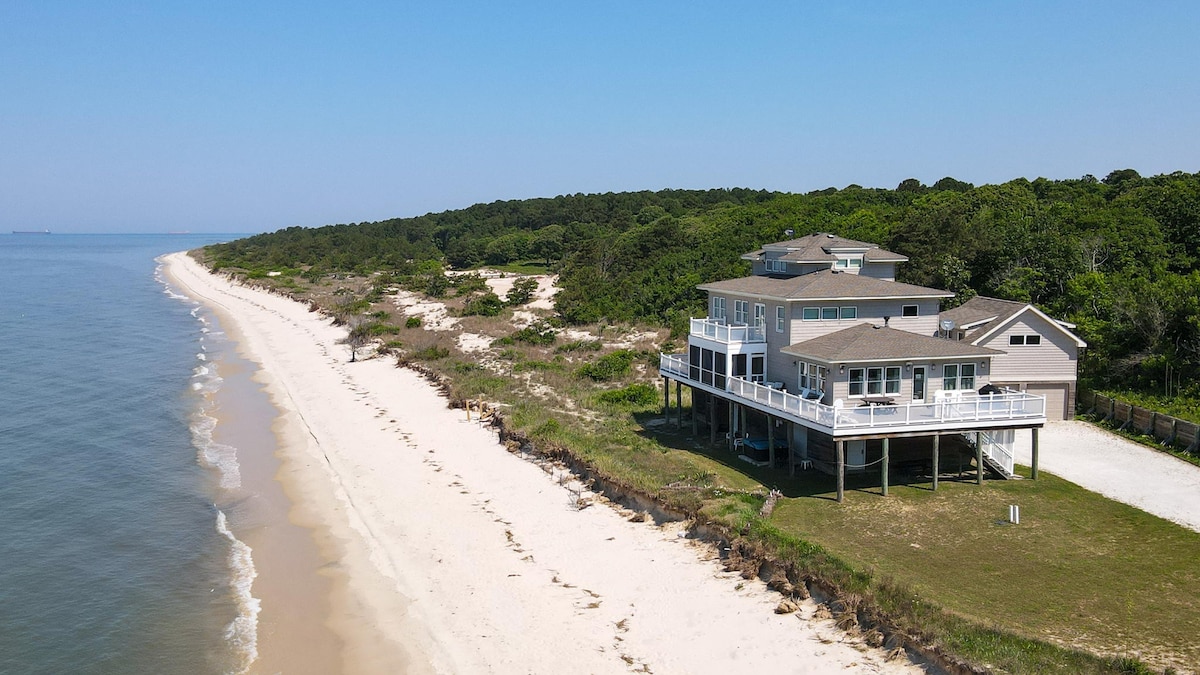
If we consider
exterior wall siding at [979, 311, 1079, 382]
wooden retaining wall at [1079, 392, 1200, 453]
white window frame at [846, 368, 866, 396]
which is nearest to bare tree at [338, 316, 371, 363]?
white window frame at [846, 368, 866, 396]

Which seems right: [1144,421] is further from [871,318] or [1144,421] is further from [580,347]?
[580,347]

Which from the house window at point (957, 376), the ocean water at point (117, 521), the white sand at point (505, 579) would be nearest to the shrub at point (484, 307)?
the ocean water at point (117, 521)

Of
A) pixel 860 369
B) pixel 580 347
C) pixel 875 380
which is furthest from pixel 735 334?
pixel 580 347

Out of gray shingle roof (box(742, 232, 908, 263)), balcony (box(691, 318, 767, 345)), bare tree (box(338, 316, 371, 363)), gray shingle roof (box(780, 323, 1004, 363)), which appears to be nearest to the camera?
gray shingle roof (box(780, 323, 1004, 363))

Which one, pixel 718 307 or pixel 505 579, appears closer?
pixel 505 579

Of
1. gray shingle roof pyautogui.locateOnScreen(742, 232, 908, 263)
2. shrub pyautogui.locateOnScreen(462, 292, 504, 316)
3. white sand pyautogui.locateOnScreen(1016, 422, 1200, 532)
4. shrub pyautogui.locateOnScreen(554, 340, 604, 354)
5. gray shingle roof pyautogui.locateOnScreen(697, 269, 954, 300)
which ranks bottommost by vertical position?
white sand pyautogui.locateOnScreen(1016, 422, 1200, 532)

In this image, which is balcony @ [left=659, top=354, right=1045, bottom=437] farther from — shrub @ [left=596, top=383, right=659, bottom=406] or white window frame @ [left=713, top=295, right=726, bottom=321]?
shrub @ [left=596, top=383, right=659, bottom=406]
